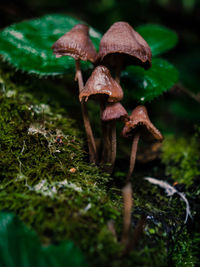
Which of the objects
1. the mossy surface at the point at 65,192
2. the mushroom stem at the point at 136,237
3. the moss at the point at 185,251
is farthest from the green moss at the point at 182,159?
the mushroom stem at the point at 136,237

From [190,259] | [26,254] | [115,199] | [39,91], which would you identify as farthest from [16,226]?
[39,91]

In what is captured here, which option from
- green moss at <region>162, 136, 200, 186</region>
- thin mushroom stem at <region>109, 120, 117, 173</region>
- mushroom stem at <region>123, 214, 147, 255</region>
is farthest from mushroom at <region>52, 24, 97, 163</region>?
green moss at <region>162, 136, 200, 186</region>

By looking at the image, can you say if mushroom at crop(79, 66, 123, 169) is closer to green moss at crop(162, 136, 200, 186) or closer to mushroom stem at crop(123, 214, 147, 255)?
mushroom stem at crop(123, 214, 147, 255)

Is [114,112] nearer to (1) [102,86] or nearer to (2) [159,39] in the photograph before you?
(1) [102,86]

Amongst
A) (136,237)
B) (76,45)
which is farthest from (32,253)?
(76,45)

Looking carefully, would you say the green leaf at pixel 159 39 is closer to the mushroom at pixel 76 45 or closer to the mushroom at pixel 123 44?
the mushroom at pixel 123 44
